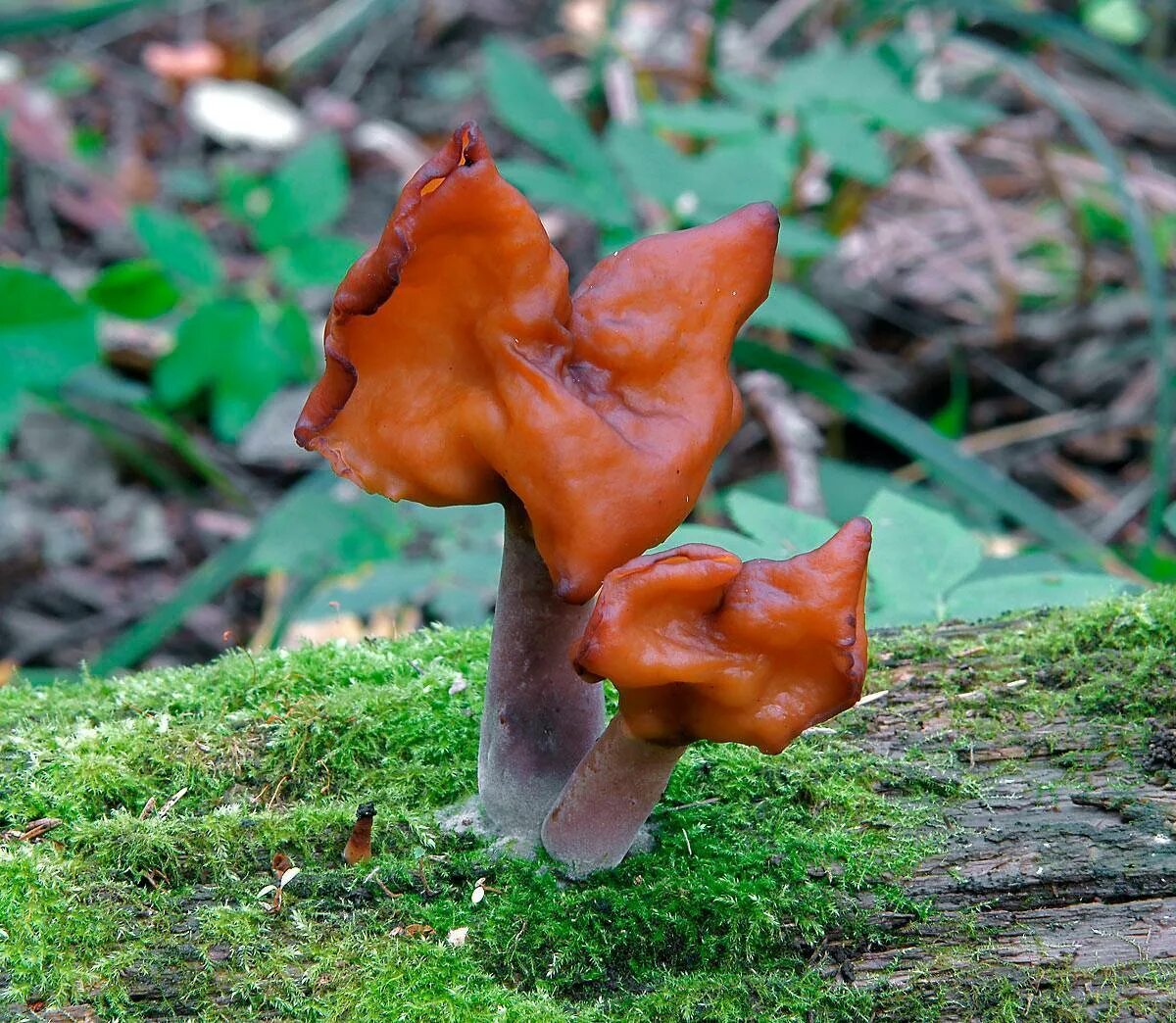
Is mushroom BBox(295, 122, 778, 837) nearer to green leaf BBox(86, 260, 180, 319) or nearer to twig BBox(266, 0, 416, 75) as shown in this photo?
green leaf BBox(86, 260, 180, 319)

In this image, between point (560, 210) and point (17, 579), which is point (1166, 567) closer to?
point (560, 210)

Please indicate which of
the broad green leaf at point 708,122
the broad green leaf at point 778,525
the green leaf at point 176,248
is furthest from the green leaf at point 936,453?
the green leaf at point 176,248

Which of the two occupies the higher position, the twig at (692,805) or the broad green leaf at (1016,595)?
the broad green leaf at (1016,595)

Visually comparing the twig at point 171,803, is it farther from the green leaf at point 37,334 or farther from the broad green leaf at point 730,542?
the green leaf at point 37,334

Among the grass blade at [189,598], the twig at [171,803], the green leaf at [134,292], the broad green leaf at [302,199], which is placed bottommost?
the grass blade at [189,598]

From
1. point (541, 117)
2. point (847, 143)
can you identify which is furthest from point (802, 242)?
point (541, 117)
